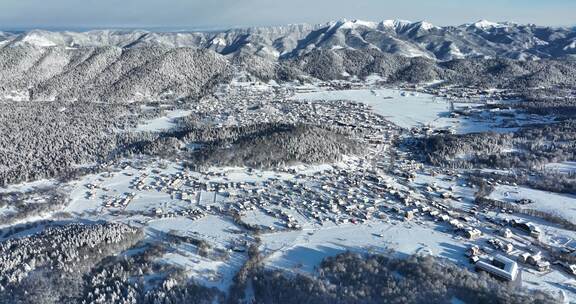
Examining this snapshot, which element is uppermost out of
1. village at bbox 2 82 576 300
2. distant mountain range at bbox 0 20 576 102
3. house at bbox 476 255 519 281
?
distant mountain range at bbox 0 20 576 102

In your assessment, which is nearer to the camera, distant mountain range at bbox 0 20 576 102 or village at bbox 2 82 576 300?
village at bbox 2 82 576 300

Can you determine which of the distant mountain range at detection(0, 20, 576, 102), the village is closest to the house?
the village

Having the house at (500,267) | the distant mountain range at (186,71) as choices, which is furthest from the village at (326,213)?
the distant mountain range at (186,71)

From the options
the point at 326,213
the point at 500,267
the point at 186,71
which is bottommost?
the point at 326,213

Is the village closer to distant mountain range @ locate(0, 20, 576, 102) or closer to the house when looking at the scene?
the house

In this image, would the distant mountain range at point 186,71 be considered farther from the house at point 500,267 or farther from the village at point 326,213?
the house at point 500,267

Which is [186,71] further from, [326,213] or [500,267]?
[500,267]

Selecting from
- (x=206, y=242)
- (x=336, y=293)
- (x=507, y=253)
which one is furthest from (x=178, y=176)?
(x=507, y=253)

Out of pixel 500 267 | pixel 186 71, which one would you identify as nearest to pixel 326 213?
pixel 500 267

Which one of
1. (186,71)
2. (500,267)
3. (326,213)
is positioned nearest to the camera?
(500,267)
